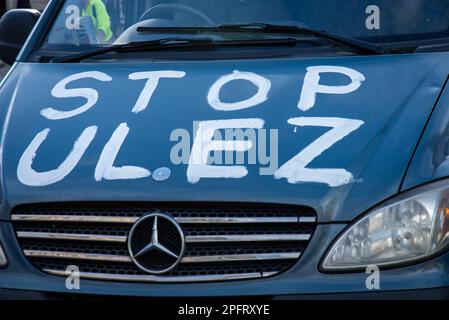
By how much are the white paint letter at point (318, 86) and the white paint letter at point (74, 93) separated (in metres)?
0.82

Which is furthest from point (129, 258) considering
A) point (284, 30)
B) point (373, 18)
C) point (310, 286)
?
point (373, 18)

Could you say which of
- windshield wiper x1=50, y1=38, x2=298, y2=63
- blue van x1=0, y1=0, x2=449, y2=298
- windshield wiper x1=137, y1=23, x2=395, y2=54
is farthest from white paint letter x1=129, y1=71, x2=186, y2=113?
windshield wiper x1=137, y1=23, x2=395, y2=54

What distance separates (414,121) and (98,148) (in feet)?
3.78

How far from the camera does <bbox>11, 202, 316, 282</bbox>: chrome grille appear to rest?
3631mm

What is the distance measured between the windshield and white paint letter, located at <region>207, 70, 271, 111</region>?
437 mm

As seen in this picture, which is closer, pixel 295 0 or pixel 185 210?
pixel 185 210

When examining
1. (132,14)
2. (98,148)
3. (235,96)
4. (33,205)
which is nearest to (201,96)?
(235,96)

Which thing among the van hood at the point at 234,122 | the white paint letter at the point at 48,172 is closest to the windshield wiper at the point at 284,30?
the van hood at the point at 234,122

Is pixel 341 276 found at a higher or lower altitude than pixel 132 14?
lower

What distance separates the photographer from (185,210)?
3.68 metres

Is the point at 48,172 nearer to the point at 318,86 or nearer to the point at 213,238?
the point at 213,238

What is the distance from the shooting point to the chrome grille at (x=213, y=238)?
3.63 metres

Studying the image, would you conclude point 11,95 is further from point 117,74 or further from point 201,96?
point 201,96

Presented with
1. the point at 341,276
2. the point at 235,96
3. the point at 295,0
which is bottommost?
the point at 341,276
